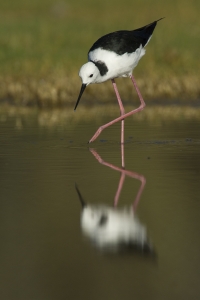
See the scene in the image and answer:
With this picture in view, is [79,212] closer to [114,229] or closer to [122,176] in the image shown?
[114,229]

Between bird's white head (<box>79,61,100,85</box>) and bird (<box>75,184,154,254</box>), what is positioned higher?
bird's white head (<box>79,61,100,85</box>)

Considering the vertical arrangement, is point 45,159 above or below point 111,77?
below

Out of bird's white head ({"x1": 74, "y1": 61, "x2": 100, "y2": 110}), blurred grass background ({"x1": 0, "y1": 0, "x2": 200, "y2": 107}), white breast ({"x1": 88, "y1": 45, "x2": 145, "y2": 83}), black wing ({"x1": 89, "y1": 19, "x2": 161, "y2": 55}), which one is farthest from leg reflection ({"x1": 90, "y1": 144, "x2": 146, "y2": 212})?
blurred grass background ({"x1": 0, "y1": 0, "x2": 200, "y2": 107})

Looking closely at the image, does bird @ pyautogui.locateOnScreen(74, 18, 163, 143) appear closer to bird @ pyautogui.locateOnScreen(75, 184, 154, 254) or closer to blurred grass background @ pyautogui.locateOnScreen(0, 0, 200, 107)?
bird @ pyautogui.locateOnScreen(75, 184, 154, 254)

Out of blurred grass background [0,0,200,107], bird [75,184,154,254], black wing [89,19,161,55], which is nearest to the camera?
bird [75,184,154,254]

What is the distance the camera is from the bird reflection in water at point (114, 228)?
4699mm

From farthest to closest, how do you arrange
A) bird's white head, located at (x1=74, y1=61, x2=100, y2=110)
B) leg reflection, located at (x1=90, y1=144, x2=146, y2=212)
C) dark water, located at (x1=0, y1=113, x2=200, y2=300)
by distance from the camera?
bird's white head, located at (x1=74, y1=61, x2=100, y2=110) → leg reflection, located at (x1=90, y1=144, x2=146, y2=212) → dark water, located at (x1=0, y1=113, x2=200, y2=300)

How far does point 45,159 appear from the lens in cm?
801

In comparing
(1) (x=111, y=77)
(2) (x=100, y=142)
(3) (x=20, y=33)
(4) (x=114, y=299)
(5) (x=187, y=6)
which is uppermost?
(5) (x=187, y=6)

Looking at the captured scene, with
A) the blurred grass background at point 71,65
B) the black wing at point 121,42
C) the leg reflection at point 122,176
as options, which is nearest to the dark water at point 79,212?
the leg reflection at point 122,176

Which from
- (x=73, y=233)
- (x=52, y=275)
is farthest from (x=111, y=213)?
(x=52, y=275)

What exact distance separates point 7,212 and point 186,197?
4.49ft

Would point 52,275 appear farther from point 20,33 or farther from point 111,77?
point 20,33

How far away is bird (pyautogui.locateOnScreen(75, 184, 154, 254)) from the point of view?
4680 mm
